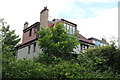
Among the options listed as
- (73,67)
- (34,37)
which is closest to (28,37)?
(34,37)

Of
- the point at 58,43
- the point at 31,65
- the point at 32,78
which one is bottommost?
the point at 32,78

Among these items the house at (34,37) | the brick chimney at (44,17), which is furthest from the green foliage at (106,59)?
the brick chimney at (44,17)

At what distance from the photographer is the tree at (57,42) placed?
12453 millimetres

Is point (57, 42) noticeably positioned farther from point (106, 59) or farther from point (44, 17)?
point (44, 17)

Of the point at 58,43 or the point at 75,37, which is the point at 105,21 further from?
the point at 58,43

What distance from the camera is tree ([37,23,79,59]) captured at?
12.5 metres

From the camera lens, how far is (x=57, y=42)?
12.9 metres

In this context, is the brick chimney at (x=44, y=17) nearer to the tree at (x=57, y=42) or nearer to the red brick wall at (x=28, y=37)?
the red brick wall at (x=28, y=37)

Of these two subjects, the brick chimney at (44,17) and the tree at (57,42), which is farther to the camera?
the brick chimney at (44,17)

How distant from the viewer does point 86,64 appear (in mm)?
9453

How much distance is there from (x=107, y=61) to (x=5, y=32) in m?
17.5

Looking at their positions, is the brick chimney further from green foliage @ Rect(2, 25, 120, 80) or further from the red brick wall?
green foliage @ Rect(2, 25, 120, 80)

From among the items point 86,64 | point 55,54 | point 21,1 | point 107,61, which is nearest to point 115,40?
point 107,61

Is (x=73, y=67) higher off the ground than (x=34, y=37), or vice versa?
(x=34, y=37)
